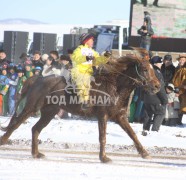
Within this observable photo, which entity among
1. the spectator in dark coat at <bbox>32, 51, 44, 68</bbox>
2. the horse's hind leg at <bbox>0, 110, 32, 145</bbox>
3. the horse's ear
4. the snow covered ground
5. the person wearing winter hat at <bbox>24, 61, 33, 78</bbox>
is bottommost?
the snow covered ground

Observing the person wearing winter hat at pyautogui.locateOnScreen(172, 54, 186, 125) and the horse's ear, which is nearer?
the horse's ear

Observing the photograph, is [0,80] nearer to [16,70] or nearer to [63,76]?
[16,70]

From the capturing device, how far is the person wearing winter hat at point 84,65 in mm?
12430

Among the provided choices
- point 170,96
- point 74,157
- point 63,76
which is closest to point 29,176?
point 74,157

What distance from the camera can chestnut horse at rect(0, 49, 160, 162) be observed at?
12.2 metres

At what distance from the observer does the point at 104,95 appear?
12.2 m

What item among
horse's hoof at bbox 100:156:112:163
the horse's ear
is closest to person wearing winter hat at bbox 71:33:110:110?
the horse's ear

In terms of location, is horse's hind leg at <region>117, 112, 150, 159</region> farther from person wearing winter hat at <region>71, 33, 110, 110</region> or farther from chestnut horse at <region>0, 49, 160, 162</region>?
person wearing winter hat at <region>71, 33, 110, 110</region>

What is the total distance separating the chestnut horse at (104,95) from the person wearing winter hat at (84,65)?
11cm

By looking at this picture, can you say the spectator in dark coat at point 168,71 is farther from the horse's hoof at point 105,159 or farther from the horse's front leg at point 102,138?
the horse's hoof at point 105,159

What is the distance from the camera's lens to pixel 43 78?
42.8 feet

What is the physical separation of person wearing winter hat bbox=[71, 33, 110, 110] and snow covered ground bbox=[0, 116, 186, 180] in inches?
47.2

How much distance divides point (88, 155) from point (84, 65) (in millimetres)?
1664

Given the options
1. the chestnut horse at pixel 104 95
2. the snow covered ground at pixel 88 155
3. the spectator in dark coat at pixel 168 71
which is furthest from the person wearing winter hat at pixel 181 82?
the chestnut horse at pixel 104 95
